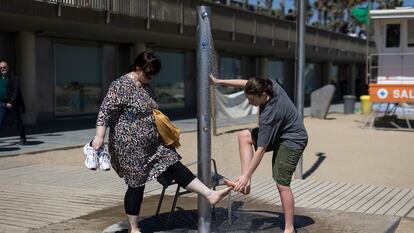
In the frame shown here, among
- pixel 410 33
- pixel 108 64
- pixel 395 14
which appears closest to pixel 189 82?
pixel 108 64

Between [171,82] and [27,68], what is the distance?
9.12m

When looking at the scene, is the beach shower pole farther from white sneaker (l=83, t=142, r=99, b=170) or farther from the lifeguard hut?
the lifeguard hut

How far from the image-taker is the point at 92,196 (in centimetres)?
724

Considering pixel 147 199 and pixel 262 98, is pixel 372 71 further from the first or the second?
pixel 262 98

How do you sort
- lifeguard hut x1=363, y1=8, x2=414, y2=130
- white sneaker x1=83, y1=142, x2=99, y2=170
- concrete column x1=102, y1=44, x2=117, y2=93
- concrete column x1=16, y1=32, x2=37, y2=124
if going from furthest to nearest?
concrete column x1=102, y1=44, x2=117, y2=93 → lifeguard hut x1=363, y1=8, x2=414, y2=130 → concrete column x1=16, y1=32, x2=37, y2=124 → white sneaker x1=83, y1=142, x2=99, y2=170

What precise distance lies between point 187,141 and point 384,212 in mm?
7774

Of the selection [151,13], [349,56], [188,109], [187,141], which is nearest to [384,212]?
[187,141]

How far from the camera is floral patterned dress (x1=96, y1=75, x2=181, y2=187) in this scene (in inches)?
189

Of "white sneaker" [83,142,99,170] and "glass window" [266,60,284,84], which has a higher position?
"glass window" [266,60,284,84]

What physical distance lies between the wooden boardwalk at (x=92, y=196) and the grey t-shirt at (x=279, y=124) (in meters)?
1.82

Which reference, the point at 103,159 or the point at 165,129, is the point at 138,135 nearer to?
the point at 165,129

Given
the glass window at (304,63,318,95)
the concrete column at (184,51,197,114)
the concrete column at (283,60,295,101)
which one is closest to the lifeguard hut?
the concrete column at (184,51,197,114)

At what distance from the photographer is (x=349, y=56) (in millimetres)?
39062

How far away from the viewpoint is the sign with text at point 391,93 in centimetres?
1736
